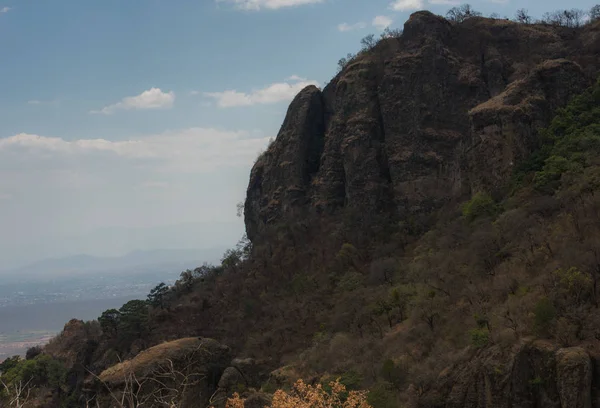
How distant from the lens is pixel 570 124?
3659 centimetres

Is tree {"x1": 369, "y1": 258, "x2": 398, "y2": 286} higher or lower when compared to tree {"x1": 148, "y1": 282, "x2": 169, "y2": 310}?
higher

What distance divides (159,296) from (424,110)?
34025mm

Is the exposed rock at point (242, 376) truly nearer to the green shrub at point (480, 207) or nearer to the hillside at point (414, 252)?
the hillside at point (414, 252)

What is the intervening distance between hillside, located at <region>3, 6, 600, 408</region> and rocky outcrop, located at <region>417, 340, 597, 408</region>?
0.19 ft

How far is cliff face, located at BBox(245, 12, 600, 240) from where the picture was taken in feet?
131

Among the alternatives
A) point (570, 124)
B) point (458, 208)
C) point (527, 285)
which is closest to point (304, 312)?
point (458, 208)

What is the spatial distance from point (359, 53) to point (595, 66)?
2390 centimetres

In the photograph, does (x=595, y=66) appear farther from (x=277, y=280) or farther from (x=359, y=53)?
(x=277, y=280)

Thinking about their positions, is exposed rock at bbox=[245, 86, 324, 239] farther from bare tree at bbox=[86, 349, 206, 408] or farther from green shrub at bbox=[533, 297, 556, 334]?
green shrub at bbox=[533, 297, 556, 334]

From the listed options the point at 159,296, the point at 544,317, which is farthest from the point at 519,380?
the point at 159,296

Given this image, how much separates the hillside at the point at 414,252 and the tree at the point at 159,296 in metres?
0.21

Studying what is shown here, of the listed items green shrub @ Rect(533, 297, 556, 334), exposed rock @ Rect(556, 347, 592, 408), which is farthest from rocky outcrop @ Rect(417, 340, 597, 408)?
green shrub @ Rect(533, 297, 556, 334)

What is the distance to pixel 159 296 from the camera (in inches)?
2203

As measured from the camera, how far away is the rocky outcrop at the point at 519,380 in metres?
15.0
